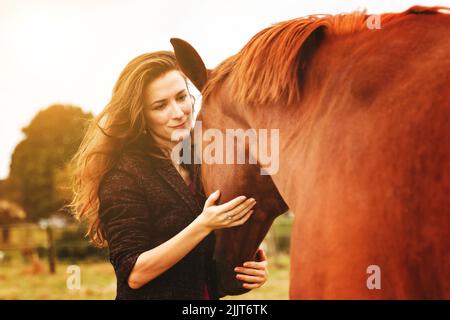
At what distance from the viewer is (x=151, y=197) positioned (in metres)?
1.92

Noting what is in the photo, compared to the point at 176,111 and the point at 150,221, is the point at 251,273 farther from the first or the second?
the point at 176,111

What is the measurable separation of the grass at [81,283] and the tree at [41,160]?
441 cm

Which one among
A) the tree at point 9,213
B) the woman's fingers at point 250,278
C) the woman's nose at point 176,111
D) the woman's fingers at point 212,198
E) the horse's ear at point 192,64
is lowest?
the woman's fingers at point 250,278

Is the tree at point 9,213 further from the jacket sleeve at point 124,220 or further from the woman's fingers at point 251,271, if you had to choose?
the woman's fingers at point 251,271

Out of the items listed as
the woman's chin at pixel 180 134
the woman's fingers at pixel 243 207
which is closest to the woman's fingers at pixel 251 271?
the woman's fingers at pixel 243 207

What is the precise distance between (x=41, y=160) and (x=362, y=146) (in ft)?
52.5

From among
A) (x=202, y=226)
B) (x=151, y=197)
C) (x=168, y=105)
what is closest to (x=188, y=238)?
(x=202, y=226)

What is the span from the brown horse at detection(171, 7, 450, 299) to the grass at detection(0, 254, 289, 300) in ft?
14.1

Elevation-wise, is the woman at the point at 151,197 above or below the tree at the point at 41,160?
below

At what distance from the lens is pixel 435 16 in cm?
114

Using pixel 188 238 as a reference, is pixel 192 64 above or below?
above

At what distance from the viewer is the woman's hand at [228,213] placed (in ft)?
5.27

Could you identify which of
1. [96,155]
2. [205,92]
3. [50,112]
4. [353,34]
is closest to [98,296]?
[96,155]
